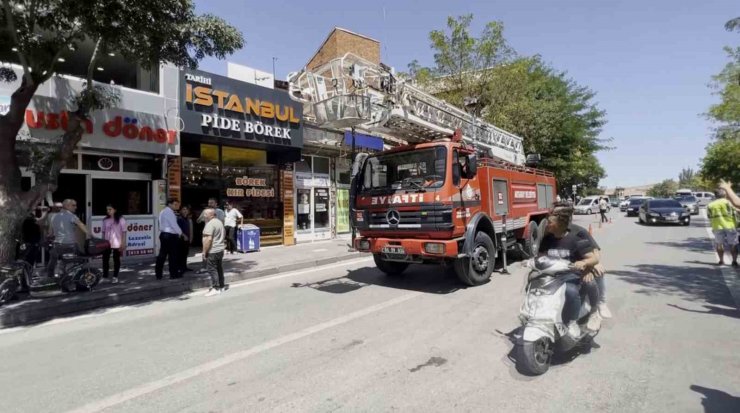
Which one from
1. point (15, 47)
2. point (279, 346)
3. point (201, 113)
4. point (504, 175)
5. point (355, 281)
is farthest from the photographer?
point (201, 113)

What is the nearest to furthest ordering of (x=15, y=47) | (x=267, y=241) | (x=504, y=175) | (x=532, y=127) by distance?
(x=15, y=47) → (x=504, y=175) → (x=267, y=241) → (x=532, y=127)

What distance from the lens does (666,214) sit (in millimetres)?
21734

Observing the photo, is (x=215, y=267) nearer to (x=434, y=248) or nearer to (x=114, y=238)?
(x=114, y=238)

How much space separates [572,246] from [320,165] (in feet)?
43.0

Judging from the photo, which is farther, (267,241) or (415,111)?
(267,241)

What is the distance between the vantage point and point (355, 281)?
27.6 ft

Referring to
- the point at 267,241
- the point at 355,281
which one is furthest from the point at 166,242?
the point at 267,241

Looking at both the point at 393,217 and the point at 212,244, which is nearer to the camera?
the point at 393,217

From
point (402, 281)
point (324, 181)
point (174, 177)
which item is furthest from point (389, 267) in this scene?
point (324, 181)

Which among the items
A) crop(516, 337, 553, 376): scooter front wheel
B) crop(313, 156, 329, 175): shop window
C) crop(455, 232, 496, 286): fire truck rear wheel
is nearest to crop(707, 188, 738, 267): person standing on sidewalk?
crop(455, 232, 496, 286): fire truck rear wheel

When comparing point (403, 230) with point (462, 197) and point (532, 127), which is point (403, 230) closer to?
point (462, 197)

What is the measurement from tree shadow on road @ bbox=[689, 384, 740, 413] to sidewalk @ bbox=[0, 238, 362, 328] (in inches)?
303

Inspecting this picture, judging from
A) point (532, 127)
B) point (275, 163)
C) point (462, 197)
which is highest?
point (532, 127)

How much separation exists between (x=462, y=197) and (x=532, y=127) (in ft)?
54.0
